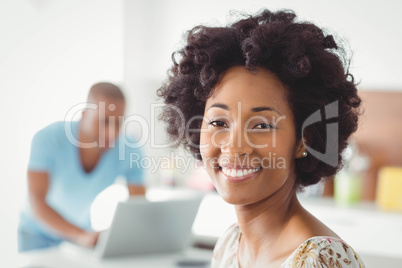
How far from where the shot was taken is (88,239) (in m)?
1.70

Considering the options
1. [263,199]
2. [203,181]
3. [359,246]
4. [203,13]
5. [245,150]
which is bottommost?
[359,246]

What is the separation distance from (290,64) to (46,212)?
1337 mm

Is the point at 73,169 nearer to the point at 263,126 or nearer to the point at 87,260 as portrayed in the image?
the point at 87,260

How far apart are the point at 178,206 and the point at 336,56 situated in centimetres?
90

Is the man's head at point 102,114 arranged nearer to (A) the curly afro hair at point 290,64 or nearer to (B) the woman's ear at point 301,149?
(A) the curly afro hair at point 290,64

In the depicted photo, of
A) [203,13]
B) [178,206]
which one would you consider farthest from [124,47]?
[178,206]

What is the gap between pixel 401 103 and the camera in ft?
9.99

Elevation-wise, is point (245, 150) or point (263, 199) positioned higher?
point (245, 150)

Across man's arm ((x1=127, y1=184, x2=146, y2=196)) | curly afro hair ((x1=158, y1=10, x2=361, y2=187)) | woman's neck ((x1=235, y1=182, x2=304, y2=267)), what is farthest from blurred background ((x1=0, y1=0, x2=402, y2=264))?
woman's neck ((x1=235, y1=182, x2=304, y2=267))

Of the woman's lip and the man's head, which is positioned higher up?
the man's head

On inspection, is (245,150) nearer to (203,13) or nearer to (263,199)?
(263,199)

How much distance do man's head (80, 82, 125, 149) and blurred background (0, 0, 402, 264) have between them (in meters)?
0.20

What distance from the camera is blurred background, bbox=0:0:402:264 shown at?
6.00 feet

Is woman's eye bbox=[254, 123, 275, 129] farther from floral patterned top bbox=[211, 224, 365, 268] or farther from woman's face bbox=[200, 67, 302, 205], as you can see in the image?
floral patterned top bbox=[211, 224, 365, 268]
